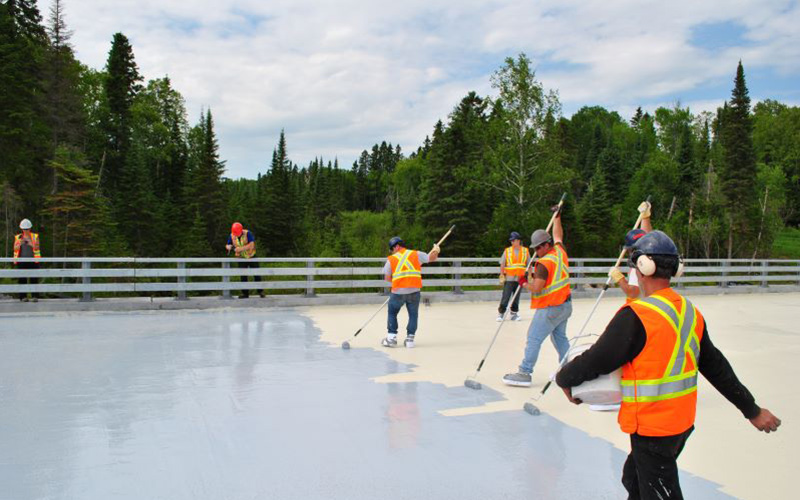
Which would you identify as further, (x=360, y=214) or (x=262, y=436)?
(x=360, y=214)

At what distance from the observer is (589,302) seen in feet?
51.6

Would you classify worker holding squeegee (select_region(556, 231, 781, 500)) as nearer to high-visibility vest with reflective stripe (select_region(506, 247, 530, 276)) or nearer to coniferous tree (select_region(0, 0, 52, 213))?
high-visibility vest with reflective stripe (select_region(506, 247, 530, 276))

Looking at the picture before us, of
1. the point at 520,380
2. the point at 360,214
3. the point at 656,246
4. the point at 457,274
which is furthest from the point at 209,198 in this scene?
the point at 656,246

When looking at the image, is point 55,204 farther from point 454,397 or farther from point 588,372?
point 588,372

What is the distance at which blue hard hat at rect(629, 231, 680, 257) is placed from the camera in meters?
2.77

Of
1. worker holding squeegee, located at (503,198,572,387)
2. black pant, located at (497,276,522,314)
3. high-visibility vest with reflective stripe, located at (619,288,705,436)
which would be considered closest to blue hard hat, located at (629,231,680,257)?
high-visibility vest with reflective stripe, located at (619,288,705,436)

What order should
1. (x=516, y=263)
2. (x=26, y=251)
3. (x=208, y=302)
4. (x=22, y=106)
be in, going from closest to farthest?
(x=516, y=263), (x=26, y=251), (x=208, y=302), (x=22, y=106)

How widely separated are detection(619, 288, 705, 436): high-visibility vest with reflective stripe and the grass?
63912 millimetres

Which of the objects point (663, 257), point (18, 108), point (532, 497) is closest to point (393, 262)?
point (532, 497)

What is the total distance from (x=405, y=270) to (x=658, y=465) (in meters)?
6.14

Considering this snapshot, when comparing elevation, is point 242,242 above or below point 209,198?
below

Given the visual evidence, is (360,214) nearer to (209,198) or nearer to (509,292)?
(209,198)

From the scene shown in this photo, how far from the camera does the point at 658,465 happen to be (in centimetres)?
270

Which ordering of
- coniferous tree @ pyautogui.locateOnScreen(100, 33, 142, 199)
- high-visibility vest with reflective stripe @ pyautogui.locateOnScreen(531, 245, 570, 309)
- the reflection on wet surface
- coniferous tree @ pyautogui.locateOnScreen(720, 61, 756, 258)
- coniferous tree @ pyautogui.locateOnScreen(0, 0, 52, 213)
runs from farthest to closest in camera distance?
coniferous tree @ pyautogui.locateOnScreen(100, 33, 142, 199)
coniferous tree @ pyautogui.locateOnScreen(720, 61, 756, 258)
coniferous tree @ pyautogui.locateOnScreen(0, 0, 52, 213)
high-visibility vest with reflective stripe @ pyautogui.locateOnScreen(531, 245, 570, 309)
the reflection on wet surface
